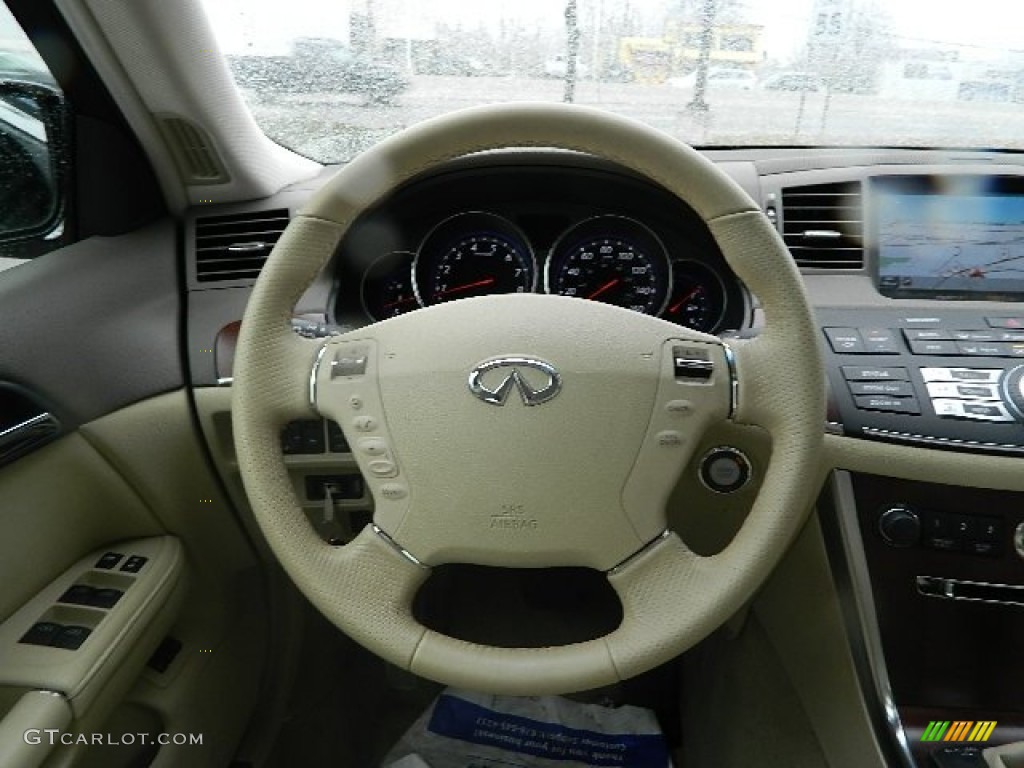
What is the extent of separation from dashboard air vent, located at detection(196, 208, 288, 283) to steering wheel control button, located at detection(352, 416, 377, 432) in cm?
60

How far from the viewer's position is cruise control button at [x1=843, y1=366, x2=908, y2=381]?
1359 millimetres

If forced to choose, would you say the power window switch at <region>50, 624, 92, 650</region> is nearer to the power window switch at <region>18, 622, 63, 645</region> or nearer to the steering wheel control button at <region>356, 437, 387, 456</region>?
the power window switch at <region>18, 622, 63, 645</region>

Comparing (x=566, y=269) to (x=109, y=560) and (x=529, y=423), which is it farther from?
(x=109, y=560)

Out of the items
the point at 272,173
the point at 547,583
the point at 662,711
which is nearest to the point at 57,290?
the point at 272,173

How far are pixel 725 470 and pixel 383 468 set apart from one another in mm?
541

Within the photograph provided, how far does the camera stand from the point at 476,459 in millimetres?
1059

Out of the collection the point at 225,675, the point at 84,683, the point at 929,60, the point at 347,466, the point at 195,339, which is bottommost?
the point at 225,675

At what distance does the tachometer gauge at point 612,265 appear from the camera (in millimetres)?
1562

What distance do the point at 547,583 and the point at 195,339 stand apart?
857 millimetres

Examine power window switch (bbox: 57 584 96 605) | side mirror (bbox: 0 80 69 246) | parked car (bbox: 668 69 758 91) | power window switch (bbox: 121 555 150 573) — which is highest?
parked car (bbox: 668 69 758 91)

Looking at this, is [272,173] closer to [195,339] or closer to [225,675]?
[195,339]

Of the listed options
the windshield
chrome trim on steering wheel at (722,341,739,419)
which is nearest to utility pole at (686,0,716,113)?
the windshield

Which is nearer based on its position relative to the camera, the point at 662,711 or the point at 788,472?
the point at 788,472

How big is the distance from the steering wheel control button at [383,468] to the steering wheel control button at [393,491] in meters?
0.01
